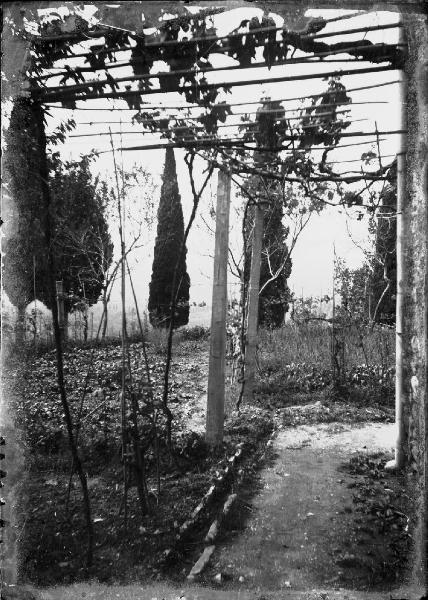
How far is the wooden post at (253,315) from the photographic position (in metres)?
5.57

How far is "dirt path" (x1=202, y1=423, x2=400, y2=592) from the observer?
1761mm

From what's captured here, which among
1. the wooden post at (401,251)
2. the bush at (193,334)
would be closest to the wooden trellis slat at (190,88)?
the wooden post at (401,251)

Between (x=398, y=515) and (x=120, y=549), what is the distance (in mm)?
1379

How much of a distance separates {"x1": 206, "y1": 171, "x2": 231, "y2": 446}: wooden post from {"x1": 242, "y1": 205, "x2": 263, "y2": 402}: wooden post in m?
1.80

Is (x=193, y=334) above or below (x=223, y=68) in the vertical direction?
below

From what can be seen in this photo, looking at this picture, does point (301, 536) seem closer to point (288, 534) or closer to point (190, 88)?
point (288, 534)

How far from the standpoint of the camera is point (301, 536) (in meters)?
2.07

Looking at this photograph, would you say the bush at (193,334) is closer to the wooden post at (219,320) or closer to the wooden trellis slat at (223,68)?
the wooden post at (219,320)

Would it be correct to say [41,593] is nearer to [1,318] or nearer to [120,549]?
[120,549]

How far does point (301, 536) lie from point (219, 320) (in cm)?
195

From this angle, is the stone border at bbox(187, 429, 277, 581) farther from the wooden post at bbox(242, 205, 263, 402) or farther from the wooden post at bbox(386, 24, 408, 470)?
the wooden post at bbox(242, 205, 263, 402)

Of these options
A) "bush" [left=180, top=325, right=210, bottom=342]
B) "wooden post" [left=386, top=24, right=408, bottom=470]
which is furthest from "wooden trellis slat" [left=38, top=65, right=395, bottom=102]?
"bush" [left=180, top=325, right=210, bottom=342]

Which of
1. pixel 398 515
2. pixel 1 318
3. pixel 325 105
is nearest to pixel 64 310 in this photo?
pixel 1 318

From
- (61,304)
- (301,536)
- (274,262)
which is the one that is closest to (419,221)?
(301,536)
